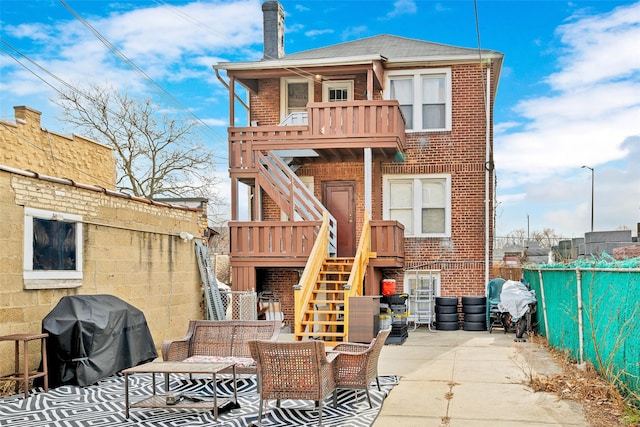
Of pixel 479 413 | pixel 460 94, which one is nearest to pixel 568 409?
pixel 479 413

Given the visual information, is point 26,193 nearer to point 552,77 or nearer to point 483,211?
point 483,211

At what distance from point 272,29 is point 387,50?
4000mm

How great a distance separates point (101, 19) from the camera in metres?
15.0

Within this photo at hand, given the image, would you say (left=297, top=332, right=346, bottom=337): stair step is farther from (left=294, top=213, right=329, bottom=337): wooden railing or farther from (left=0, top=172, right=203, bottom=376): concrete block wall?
(left=0, top=172, right=203, bottom=376): concrete block wall

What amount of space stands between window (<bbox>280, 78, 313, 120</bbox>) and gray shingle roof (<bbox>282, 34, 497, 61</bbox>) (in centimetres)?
73

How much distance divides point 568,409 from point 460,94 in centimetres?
1238

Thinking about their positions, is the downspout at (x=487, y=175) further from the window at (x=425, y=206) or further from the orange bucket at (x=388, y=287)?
the orange bucket at (x=388, y=287)

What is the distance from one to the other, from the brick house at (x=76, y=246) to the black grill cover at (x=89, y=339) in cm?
36

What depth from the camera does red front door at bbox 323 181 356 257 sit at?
18.9 m

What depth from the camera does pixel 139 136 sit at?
32531 mm

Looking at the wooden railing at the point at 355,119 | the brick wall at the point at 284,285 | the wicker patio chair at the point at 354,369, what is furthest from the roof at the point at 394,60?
the wicker patio chair at the point at 354,369

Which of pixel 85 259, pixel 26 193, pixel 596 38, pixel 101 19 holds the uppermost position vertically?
pixel 101 19

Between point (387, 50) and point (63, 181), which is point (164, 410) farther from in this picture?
point (387, 50)

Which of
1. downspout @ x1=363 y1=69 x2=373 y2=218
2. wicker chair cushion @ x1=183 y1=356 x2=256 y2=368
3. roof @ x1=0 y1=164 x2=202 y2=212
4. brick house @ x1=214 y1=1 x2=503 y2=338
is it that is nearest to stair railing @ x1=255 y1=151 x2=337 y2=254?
brick house @ x1=214 y1=1 x2=503 y2=338
